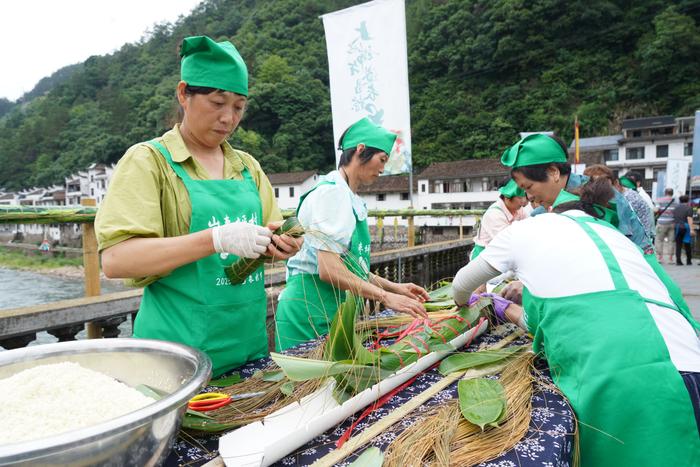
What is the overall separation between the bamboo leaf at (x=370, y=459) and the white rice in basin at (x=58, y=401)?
1.61 feet

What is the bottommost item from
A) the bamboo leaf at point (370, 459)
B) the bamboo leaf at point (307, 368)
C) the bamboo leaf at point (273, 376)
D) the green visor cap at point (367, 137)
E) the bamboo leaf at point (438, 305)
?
the bamboo leaf at point (438, 305)

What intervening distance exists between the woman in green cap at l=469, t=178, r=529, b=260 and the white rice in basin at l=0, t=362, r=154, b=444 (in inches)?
137

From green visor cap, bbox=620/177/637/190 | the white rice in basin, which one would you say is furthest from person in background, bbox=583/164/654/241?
the white rice in basin

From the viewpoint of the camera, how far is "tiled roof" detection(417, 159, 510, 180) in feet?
109

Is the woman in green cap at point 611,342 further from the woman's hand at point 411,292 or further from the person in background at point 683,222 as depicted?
the person in background at point 683,222

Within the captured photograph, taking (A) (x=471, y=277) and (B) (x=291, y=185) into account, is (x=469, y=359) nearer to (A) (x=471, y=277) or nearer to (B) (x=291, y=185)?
(A) (x=471, y=277)

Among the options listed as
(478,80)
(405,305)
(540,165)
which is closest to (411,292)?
(405,305)

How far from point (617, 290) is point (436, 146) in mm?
42033

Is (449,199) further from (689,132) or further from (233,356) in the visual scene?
(233,356)

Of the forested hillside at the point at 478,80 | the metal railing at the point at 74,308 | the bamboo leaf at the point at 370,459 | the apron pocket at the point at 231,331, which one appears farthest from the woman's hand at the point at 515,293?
the forested hillside at the point at 478,80

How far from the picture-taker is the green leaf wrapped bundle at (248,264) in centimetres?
143

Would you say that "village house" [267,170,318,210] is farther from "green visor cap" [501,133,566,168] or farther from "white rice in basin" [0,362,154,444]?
"white rice in basin" [0,362,154,444]

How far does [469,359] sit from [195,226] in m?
1.16

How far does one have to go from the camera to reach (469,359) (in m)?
1.72
